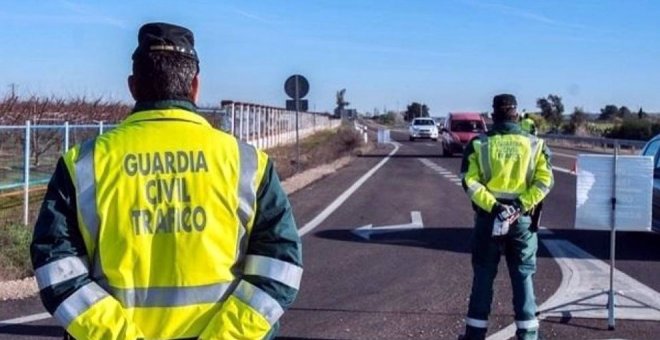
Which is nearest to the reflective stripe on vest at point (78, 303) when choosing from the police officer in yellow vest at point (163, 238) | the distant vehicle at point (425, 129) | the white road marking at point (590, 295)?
the police officer in yellow vest at point (163, 238)

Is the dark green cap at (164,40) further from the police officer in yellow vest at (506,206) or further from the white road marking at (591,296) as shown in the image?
the white road marking at (591,296)

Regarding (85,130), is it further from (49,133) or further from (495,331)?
(495,331)

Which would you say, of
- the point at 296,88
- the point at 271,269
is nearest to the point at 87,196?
the point at 271,269

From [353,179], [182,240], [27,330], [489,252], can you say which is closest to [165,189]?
[182,240]

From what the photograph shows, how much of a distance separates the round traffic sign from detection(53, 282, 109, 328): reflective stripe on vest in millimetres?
27927

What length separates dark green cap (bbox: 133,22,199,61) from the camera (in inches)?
132

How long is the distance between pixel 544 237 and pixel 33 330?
8.84 m

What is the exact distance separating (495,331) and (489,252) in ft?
3.65

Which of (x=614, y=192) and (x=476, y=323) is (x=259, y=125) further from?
(x=476, y=323)

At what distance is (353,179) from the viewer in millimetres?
29031

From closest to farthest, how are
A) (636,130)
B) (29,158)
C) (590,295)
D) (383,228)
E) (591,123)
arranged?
(590,295), (383,228), (29,158), (636,130), (591,123)

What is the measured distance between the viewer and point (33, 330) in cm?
841

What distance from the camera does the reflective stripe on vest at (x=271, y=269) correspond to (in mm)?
3264

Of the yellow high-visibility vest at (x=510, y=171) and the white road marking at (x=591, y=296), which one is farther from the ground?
the yellow high-visibility vest at (x=510, y=171)
